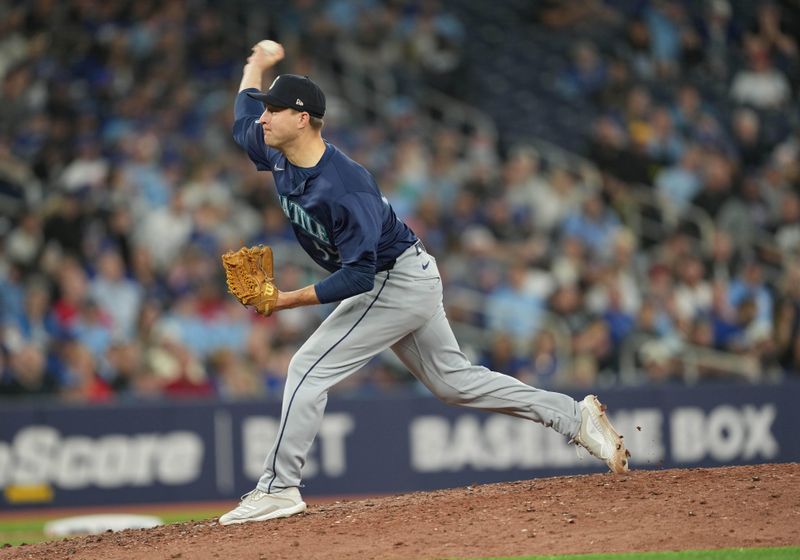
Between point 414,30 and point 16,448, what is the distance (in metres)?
7.53

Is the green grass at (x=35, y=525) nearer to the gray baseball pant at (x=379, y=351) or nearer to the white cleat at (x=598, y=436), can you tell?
the gray baseball pant at (x=379, y=351)

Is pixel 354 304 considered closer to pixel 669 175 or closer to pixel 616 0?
pixel 669 175

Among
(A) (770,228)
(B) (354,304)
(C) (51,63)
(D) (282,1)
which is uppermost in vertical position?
(D) (282,1)

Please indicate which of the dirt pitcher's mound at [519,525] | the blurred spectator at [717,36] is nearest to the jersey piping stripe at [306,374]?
the dirt pitcher's mound at [519,525]

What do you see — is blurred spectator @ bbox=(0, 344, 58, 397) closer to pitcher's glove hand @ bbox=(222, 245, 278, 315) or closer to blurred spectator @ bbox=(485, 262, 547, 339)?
blurred spectator @ bbox=(485, 262, 547, 339)

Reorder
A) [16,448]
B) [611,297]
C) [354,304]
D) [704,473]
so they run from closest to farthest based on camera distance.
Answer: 1. [354,304]
2. [704,473]
3. [16,448]
4. [611,297]

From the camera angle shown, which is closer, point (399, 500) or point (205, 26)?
point (399, 500)

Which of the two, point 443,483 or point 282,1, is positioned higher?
point 282,1

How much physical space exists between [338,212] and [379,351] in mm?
876

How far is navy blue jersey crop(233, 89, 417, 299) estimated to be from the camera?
6.40 m

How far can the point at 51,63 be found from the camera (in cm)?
1591

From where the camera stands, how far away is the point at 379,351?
6.92 meters

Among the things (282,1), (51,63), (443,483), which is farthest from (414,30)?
(443,483)

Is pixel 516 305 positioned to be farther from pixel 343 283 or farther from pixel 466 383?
pixel 343 283
